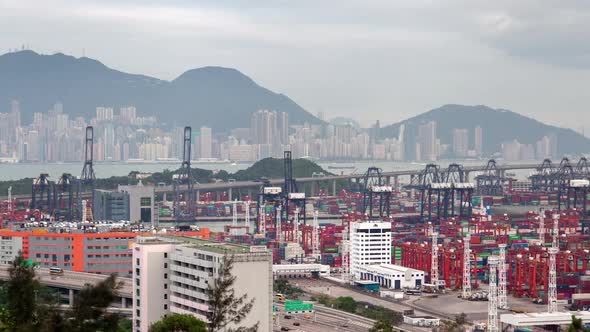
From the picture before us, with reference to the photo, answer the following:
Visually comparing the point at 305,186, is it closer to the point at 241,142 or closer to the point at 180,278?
the point at 180,278

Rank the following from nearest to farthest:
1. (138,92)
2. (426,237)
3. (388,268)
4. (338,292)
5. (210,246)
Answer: (210,246), (338,292), (388,268), (426,237), (138,92)

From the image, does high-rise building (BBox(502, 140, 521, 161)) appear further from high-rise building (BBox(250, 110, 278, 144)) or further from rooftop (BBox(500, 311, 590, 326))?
rooftop (BBox(500, 311, 590, 326))

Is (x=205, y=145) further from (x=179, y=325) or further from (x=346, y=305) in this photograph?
(x=179, y=325)

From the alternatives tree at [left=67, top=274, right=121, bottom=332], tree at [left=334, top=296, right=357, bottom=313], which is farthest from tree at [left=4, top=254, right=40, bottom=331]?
tree at [left=334, top=296, right=357, bottom=313]

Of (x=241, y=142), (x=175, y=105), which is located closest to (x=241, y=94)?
(x=175, y=105)

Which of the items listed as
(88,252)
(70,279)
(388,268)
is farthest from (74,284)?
(388,268)

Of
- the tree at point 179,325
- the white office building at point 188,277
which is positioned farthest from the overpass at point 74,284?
the tree at point 179,325
